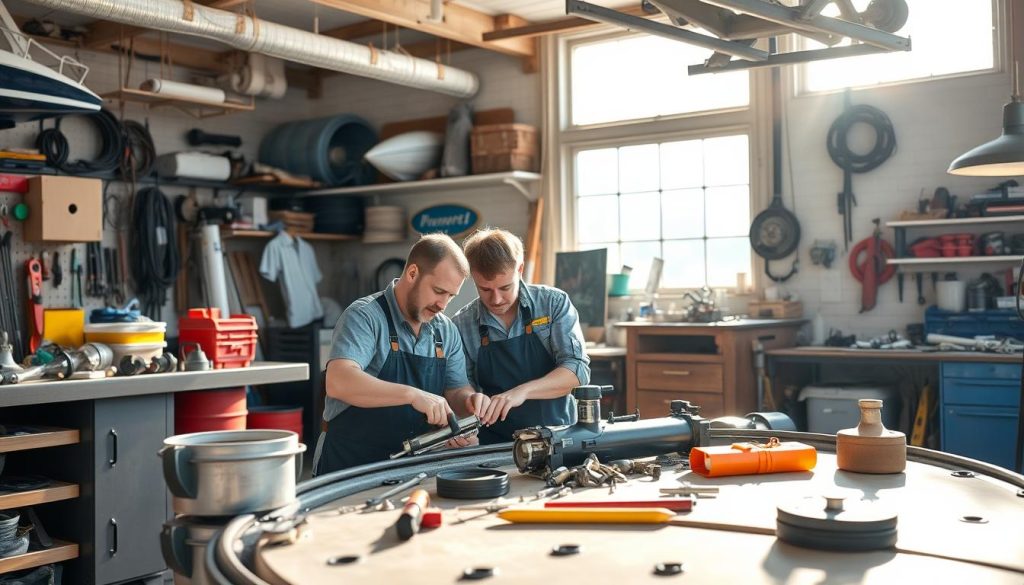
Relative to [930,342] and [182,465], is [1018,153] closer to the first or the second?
[930,342]

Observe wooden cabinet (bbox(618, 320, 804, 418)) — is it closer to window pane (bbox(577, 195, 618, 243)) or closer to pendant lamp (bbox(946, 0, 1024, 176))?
window pane (bbox(577, 195, 618, 243))

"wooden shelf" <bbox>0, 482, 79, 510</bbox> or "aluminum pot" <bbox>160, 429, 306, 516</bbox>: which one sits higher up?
"aluminum pot" <bbox>160, 429, 306, 516</bbox>

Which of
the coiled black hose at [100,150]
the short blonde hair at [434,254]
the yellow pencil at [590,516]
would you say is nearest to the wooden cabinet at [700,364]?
the short blonde hair at [434,254]

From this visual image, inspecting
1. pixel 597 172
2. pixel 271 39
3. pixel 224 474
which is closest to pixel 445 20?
pixel 271 39

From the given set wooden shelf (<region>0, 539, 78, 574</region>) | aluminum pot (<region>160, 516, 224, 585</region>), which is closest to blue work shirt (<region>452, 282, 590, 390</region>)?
aluminum pot (<region>160, 516, 224, 585</region>)

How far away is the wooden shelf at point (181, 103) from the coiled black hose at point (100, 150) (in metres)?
0.19

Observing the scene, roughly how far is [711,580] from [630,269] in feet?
17.8

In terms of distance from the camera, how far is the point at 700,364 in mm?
5727

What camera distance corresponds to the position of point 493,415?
2.81 m

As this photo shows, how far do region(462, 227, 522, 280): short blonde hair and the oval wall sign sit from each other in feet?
15.1

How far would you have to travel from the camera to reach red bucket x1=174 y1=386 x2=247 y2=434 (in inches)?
185

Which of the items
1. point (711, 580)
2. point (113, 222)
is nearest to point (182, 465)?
point (711, 580)

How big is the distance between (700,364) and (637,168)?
1.88 meters

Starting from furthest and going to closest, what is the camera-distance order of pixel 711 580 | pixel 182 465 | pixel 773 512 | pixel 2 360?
1. pixel 2 360
2. pixel 773 512
3. pixel 182 465
4. pixel 711 580
